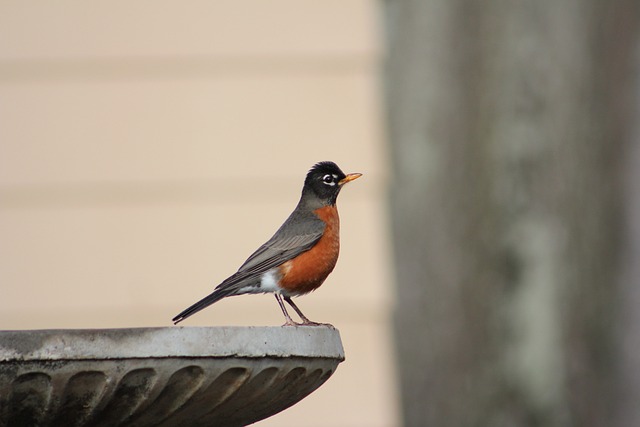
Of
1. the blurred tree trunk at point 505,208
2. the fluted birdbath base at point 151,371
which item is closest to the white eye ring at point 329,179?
the fluted birdbath base at point 151,371

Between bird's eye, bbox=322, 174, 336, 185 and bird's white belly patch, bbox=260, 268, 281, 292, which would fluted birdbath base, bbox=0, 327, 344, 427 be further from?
bird's eye, bbox=322, 174, 336, 185

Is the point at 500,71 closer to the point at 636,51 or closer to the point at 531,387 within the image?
the point at 636,51

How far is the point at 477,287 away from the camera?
5137 millimetres

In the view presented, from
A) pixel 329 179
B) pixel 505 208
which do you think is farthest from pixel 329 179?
pixel 505 208

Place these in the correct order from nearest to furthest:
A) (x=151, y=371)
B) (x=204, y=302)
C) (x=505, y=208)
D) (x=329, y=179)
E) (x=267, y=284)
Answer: (x=151, y=371) → (x=204, y=302) → (x=267, y=284) → (x=329, y=179) → (x=505, y=208)

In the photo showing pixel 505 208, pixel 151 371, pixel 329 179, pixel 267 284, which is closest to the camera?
pixel 151 371

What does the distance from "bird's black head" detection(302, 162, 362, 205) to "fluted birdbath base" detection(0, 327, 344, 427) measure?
3.75 ft

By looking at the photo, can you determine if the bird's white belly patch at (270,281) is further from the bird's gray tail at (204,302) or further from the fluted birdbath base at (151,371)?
the fluted birdbath base at (151,371)

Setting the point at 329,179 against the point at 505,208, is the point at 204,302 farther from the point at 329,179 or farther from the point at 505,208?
the point at 505,208

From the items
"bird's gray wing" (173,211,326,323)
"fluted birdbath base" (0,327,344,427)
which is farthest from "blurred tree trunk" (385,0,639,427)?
"fluted birdbath base" (0,327,344,427)

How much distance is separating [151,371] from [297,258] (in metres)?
1.23

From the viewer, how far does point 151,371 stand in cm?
243

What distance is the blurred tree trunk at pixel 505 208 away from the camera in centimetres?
512

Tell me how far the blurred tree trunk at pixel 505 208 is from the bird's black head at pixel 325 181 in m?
1.34
